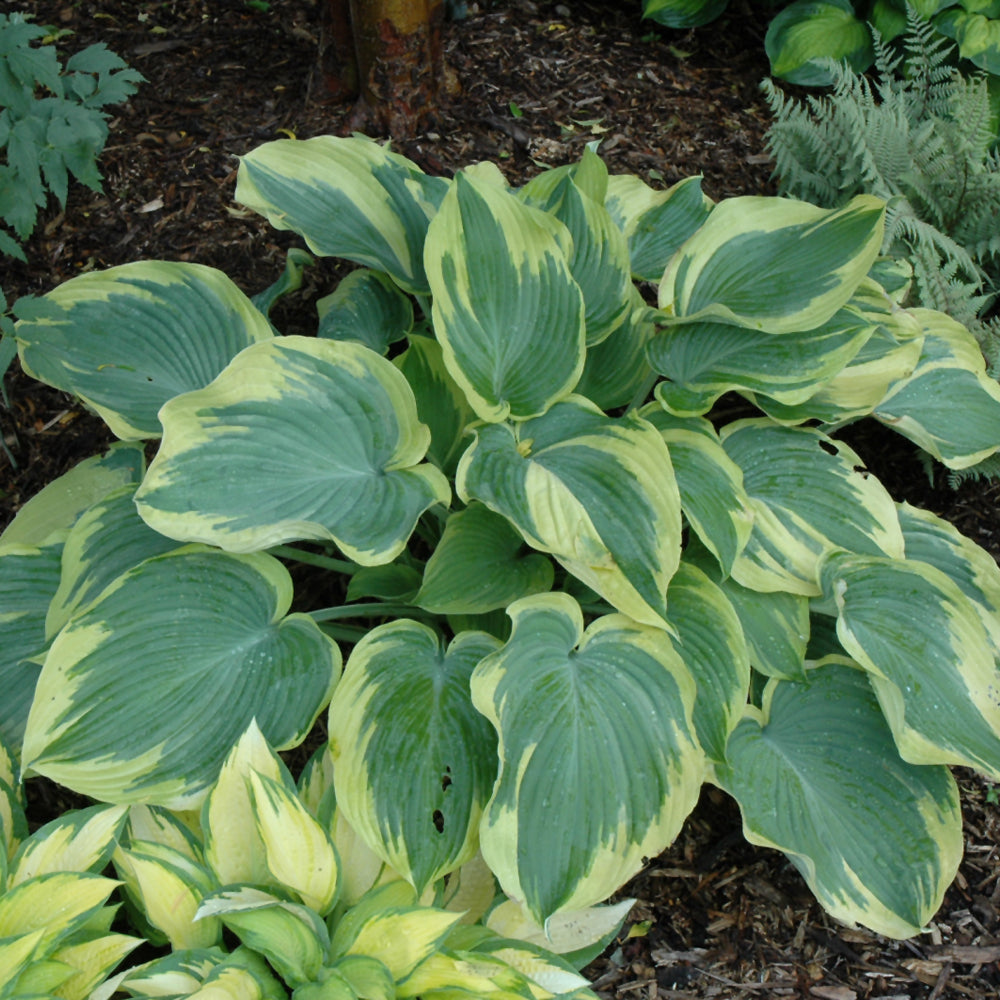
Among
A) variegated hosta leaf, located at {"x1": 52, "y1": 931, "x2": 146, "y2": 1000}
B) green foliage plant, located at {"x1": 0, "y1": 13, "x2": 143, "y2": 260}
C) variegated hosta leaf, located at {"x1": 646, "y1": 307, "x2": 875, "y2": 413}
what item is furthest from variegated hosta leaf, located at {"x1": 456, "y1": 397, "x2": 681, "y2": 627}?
green foliage plant, located at {"x1": 0, "y1": 13, "x2": 143, "y2": 260}

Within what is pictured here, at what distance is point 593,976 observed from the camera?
173 centimetres

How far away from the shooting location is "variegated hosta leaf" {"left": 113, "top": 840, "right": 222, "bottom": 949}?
1490mm

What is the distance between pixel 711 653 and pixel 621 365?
691 millimetres

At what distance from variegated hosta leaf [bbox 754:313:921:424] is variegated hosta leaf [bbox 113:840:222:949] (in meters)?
1.37

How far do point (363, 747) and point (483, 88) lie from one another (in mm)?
2246

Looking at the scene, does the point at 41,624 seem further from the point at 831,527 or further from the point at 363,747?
the point at 831,527

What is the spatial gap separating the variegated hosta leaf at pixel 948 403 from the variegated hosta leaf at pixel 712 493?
0.50 meters

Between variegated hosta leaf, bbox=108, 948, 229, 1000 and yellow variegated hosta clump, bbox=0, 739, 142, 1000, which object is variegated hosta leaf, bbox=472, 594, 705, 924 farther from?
yellow variegated hosta clump, bbox=0, 739, 142, 1000

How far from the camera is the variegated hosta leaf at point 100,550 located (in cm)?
168

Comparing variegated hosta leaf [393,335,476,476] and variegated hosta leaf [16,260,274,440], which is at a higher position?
variegated hosta leaf [16,260,274,440]

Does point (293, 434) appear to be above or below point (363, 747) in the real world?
above

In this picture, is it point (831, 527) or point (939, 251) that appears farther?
point (939, 251)

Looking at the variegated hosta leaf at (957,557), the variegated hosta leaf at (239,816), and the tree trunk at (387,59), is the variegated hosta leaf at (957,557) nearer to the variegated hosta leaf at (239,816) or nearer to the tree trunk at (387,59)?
the variegated hosta leaf at (239,816)

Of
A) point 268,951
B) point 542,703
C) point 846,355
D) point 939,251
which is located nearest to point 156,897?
point 268,951
